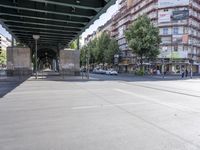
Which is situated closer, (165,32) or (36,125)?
(36,125)

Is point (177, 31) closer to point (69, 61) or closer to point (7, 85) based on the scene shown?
point (69, 61)

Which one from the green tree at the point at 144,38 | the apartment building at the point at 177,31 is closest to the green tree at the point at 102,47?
the apartment building at the point at 177,31

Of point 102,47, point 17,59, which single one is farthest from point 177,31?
point 17,59

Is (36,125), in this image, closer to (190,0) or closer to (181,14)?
(181,14)

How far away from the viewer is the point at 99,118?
7.88m

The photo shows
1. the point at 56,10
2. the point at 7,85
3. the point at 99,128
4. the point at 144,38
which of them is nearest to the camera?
the point at 99,128

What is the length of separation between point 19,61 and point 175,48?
4482 centimetres

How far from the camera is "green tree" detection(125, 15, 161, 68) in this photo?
53.7m

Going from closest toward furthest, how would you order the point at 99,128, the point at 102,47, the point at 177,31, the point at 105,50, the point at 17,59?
the point at 99,128 → the point at 17,59 → the point at 177,31 → the point at 105,50 → the point at 102,47

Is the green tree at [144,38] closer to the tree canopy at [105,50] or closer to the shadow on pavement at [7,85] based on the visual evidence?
the tree canopy at [105,50]

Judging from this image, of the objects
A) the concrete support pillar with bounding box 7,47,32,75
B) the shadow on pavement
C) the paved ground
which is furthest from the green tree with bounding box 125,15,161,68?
the paved ground

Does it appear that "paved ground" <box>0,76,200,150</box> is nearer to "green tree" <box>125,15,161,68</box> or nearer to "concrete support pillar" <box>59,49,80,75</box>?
"concrete support pillar" <box>59,49,80,75</box>

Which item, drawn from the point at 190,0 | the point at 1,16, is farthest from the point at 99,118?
the point at 190,0

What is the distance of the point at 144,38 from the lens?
5322 centimetres
